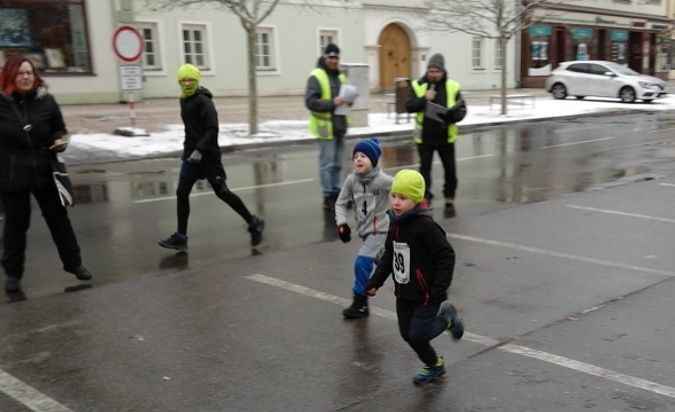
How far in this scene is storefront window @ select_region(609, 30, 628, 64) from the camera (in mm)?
41438

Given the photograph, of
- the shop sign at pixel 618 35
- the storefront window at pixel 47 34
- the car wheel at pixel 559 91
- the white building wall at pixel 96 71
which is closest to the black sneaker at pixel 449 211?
the storefront window at pixel 47 34

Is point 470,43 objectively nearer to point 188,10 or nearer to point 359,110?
point 188,10

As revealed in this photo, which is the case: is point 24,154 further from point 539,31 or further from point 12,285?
point 539,31

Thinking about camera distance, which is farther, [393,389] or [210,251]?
[210,251]

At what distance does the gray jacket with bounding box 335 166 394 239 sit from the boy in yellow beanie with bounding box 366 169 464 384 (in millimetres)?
993

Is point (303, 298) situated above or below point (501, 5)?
below

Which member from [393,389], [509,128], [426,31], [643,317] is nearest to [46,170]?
[393,389]

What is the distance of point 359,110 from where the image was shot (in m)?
18.4

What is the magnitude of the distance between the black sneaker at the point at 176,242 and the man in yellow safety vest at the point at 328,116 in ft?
7.59

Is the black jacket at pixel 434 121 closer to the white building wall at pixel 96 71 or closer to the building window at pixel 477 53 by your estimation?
the white building wall at pixel 96 71

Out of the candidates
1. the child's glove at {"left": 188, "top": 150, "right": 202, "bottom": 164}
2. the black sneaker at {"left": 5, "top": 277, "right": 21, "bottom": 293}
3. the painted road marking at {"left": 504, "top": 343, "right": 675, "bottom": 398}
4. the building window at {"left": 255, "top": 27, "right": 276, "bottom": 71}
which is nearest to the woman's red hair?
the black sneaker at {"left": 5, "top": 277, "right": 21, "bottom": 293}

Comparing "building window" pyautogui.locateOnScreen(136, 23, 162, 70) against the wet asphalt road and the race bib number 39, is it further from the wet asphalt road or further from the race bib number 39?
the race bib number 39

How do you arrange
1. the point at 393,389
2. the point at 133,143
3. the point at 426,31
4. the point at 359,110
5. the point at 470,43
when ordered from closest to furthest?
the point at 393,389
the point at 133,143
the point at 359,110
the point at 426,31
the point at 470,43

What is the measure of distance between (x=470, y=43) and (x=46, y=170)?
30782 millimetres
